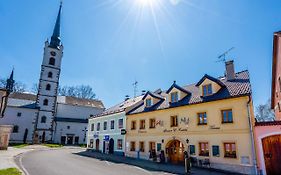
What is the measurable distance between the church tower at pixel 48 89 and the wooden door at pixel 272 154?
4791 cm

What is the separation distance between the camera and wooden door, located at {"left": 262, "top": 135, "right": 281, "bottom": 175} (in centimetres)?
1545

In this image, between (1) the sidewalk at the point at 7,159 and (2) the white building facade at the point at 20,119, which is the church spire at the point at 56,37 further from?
(1) the sidewalk at the point at 7,159

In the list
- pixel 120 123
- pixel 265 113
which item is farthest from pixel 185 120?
pixel 265 113

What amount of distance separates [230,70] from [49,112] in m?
45.3

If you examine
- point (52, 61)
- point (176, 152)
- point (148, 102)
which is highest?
point (52, 61)

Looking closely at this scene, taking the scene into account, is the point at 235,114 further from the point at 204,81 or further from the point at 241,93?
the point at 204,81

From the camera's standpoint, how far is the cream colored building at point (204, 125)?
1669 cm

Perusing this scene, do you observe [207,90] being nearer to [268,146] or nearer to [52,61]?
[268,146]

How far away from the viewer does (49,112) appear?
5194 centimetres

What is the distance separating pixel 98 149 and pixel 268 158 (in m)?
26.0

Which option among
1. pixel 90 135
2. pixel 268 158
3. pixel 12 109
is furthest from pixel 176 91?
pixel 12 109

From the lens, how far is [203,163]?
1853 centimetres

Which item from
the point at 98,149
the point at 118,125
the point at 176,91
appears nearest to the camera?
the point at 176,91

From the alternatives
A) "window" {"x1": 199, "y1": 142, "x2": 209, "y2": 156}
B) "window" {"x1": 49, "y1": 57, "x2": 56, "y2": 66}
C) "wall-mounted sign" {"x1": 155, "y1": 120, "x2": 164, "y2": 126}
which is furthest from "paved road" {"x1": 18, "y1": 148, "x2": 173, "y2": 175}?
"window" {"x1": 49, "y1": 57, "x2": 56, "y2": 66}
